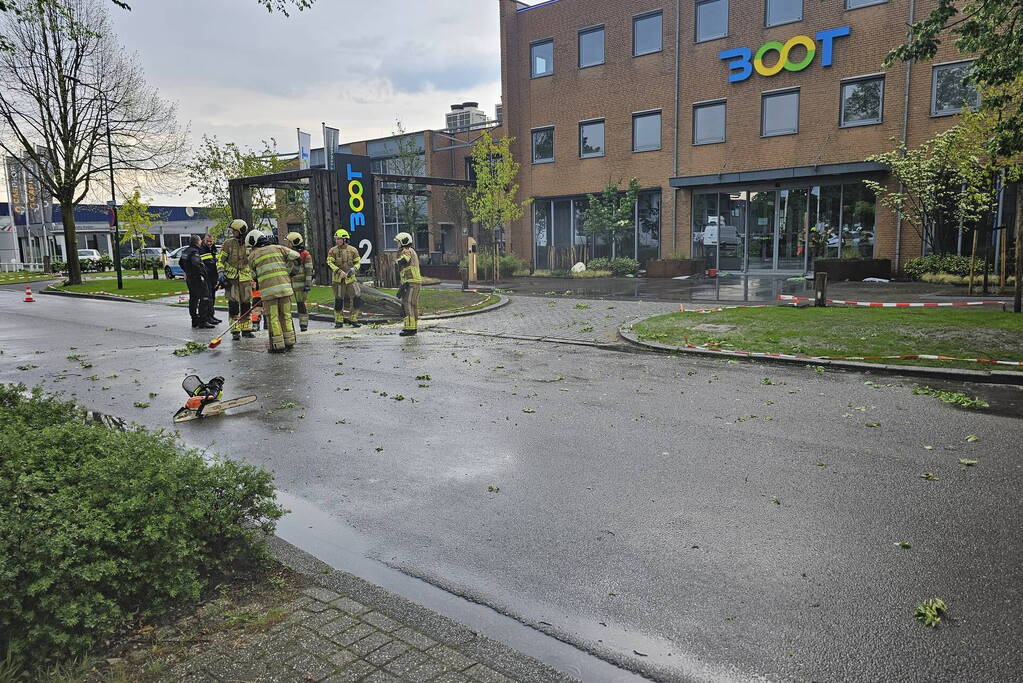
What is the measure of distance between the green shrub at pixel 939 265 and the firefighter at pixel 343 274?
56.9 ft

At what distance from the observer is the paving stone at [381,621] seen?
3422 mm

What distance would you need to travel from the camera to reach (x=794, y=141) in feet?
88.6

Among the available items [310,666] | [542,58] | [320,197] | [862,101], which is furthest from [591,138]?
[310,666]

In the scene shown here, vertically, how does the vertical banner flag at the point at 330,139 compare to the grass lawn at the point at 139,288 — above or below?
above

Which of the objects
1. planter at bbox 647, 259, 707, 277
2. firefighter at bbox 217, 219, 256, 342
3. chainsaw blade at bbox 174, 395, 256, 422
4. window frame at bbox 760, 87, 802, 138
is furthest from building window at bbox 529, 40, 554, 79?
chainsaw blade at bbox 174, 395, 256, 422

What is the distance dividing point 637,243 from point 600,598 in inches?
1140

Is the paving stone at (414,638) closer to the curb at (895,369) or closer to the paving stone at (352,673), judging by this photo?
the paving stone at (352,673)

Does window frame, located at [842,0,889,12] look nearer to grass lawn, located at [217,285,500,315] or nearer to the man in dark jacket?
grass lawn, located at [217,285,500,315]

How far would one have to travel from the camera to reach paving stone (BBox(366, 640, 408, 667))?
10.3ft

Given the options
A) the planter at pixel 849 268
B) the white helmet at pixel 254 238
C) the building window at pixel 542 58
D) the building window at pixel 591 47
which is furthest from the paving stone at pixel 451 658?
the building window at pixel 542 58

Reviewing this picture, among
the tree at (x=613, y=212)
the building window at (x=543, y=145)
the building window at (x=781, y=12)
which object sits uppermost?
the building window at (x=781, y=12)

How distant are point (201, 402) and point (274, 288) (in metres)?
4.79

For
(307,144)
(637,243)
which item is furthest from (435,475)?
(307,144)

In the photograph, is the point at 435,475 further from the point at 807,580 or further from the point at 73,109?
the point at 73,109
